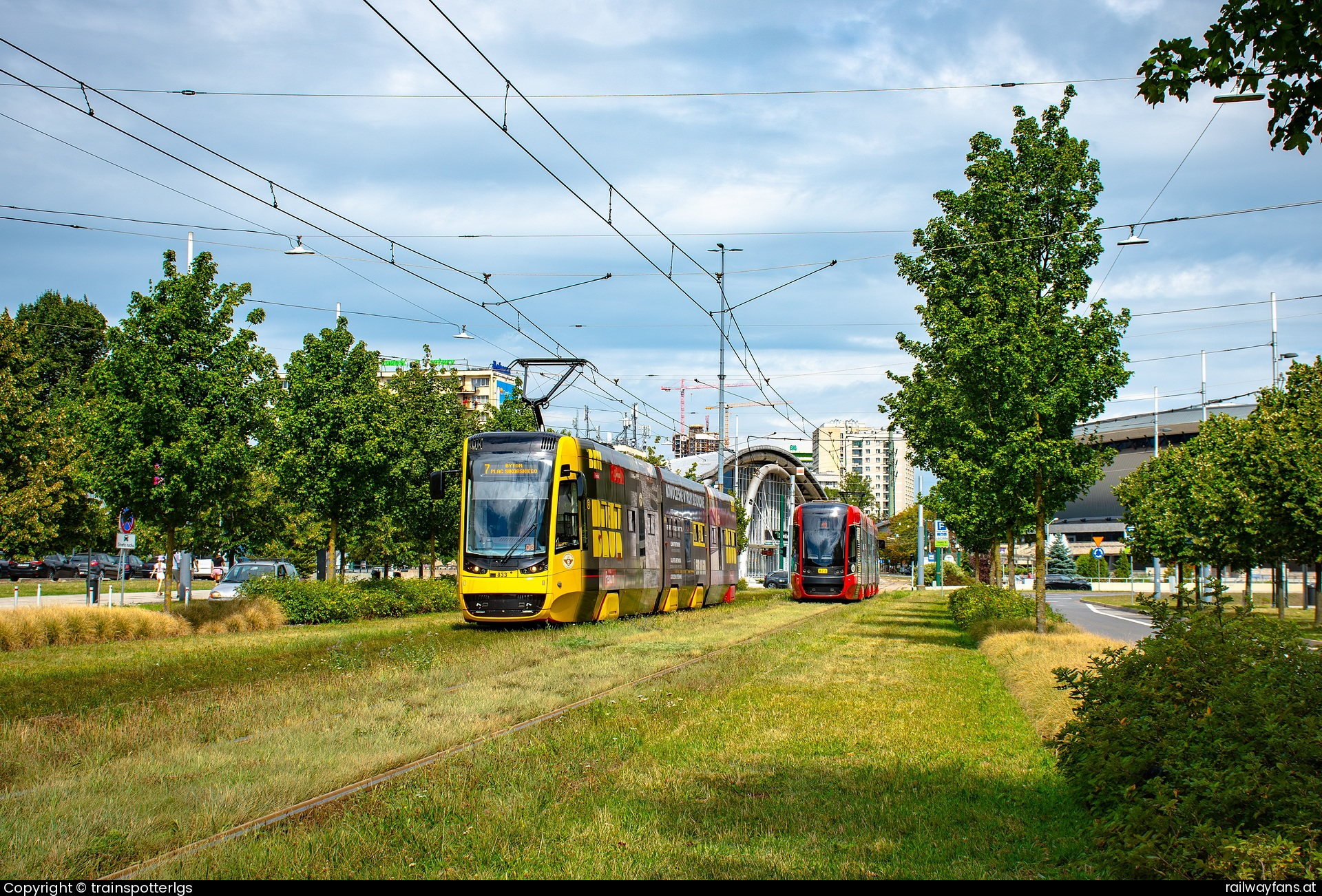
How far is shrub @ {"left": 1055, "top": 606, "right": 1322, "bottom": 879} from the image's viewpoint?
178 inches

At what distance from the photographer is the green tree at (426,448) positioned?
2870 cm

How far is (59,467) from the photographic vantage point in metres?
37.3

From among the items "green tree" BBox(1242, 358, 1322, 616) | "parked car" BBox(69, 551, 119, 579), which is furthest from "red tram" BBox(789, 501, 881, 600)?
"parked car" BBox(69, 551, 119, 579)

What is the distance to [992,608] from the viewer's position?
21.5 m

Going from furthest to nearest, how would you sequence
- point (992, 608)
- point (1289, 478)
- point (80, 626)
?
point (1289, 478), point (992, 608), point (80, 626)

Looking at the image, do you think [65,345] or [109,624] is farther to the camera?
[65,345]

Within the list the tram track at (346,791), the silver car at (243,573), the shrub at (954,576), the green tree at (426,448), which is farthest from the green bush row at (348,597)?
the shrub at (954,576)

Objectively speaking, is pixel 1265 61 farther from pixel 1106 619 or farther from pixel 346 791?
pixel 1106 619

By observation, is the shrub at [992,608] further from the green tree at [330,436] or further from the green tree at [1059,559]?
the green tree at [1059,559]

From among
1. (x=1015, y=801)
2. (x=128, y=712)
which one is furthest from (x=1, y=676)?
(x=1015, y=801)

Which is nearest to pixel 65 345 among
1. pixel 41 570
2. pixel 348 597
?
pixel 41 570

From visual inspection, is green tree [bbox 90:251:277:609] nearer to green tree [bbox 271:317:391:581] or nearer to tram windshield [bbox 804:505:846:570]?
green tree [bbox 271:317:391:581]

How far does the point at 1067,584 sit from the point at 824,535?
4994 cm

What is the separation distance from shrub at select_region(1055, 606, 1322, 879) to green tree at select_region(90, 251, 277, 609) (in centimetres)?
1759
